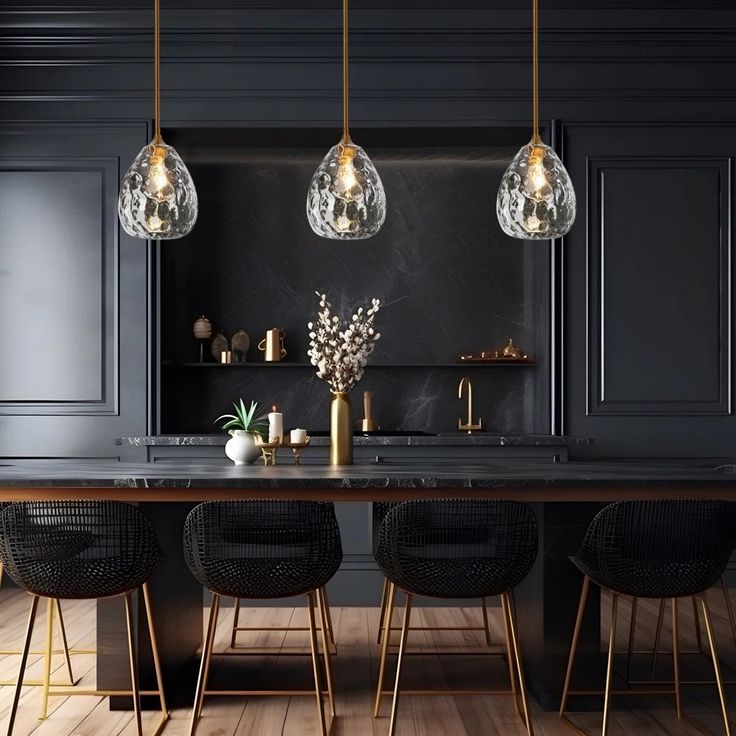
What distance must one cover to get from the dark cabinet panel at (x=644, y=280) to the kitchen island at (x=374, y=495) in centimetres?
190

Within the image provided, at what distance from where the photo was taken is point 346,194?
318 centimetres

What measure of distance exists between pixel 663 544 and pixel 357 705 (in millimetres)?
1208

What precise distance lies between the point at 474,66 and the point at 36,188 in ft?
8.51

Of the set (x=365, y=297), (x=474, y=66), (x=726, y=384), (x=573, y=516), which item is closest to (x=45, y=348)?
(x=365, y=297)

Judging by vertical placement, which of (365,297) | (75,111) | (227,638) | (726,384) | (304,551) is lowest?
(227,638)

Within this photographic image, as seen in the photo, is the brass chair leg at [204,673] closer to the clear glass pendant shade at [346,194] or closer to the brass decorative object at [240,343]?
the clear glass pendant shade at [346,194]

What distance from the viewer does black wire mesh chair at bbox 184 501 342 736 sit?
2811 mm

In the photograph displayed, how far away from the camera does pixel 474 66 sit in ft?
17.6

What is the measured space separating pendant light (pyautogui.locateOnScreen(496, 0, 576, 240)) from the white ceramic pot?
129cm

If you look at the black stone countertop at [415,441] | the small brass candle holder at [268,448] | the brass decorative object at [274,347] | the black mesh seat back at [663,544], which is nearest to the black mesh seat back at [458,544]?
the black mesh seat back at [663,544]

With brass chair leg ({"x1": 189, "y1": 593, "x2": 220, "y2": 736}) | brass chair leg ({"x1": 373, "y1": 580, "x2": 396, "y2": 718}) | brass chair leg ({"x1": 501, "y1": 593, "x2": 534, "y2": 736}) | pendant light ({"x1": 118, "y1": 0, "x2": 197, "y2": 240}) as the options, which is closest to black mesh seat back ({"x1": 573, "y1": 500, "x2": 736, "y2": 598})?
brass chair leg ({"x1": 501, "y1": 593, "x2": 534, "y2": 736})

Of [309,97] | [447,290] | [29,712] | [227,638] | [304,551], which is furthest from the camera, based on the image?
[447,290]

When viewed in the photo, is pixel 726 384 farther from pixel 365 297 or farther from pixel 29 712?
pixel 29 712

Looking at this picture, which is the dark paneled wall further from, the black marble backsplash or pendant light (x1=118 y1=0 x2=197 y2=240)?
pendant light (x1=118 y1=0 x2=197 y2=240)
